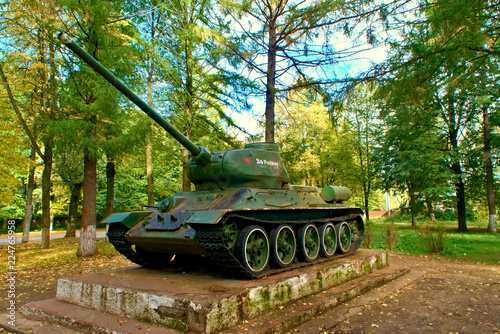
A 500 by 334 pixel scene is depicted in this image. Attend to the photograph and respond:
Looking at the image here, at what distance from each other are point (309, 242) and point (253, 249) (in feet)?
6.46

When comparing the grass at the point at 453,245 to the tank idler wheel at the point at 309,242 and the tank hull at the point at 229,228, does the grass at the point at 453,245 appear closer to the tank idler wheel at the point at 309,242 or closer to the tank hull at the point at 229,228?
the tank hull at the point at 229,228

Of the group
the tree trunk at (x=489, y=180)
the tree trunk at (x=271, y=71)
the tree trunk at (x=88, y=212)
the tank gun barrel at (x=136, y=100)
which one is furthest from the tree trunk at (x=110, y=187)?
the tree trunk at (x=489, y=180)

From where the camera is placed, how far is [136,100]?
6.32 metres

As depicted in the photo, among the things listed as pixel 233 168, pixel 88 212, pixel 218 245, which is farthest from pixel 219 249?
pixel 88 212

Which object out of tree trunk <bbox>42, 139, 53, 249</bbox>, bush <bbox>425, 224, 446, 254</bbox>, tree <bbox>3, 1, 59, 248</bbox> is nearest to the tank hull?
bush <bbox>425, 224, 446, 254</bbox>

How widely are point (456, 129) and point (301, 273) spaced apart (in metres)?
19.0

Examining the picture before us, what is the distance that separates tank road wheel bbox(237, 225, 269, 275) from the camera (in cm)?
626

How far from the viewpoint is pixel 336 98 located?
1190 centimetres

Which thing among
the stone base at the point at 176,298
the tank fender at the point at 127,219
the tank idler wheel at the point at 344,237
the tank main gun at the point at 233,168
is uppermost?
the tank main gun at the point at 233,168

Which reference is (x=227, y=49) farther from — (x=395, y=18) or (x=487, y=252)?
(x=487, y=252)

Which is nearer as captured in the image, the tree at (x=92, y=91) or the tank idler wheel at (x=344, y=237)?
the tank idler wheel at (x=344, y=237)

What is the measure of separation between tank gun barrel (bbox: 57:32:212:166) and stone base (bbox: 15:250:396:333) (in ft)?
7.38

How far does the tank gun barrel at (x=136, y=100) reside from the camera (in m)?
5.35

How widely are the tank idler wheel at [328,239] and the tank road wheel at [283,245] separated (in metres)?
1.20
